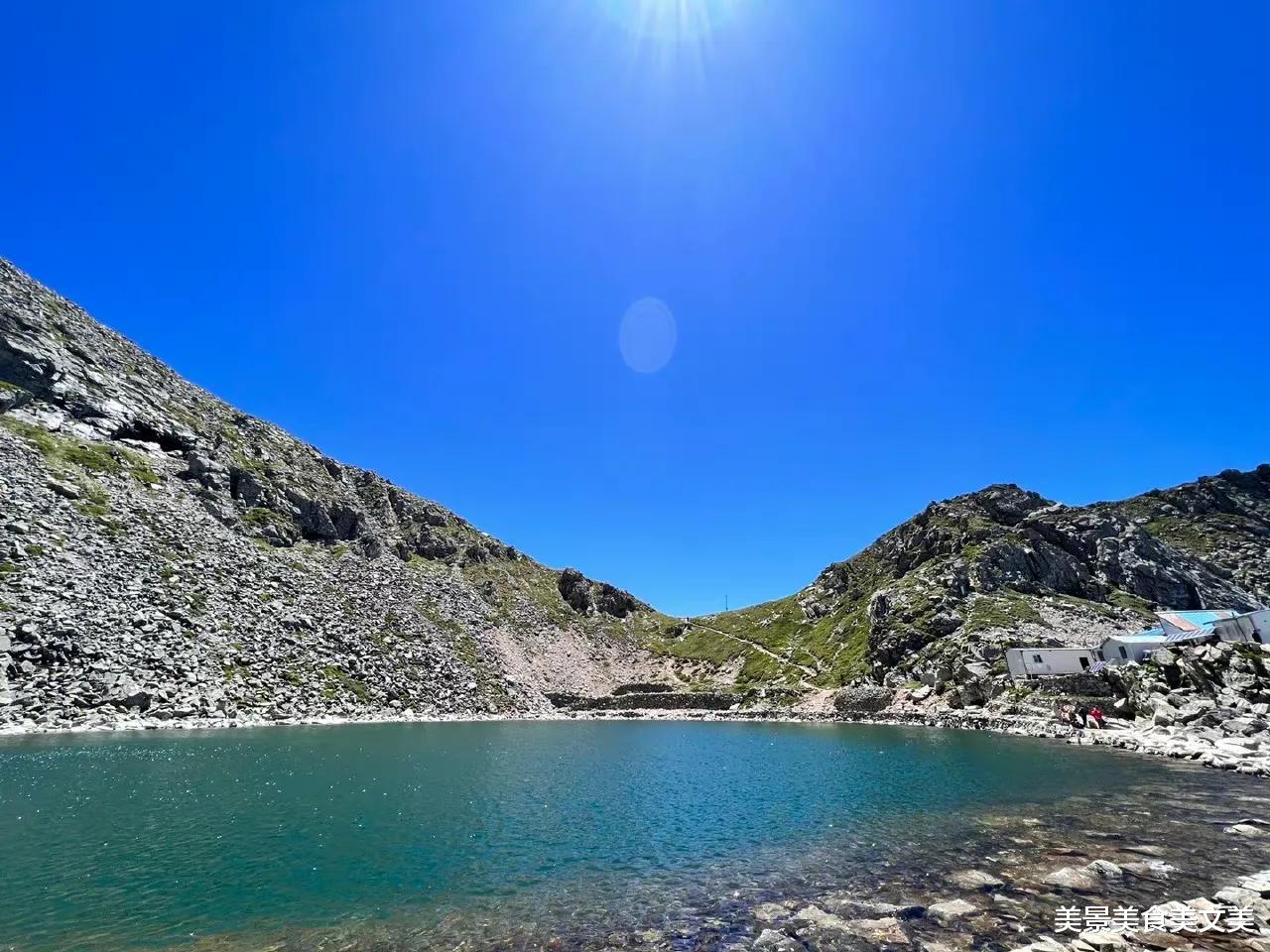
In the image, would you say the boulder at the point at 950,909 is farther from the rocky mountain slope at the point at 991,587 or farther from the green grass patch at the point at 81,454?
the green grass patch at the point at 81,454

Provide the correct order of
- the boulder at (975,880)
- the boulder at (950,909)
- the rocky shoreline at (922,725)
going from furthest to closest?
the rocky shoreline at (922,725) < the boulder at (975,880) < the boulder at (950,909)

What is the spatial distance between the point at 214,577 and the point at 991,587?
123992 mm

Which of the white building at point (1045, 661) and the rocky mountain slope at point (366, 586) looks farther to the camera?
the white building at point (1045, 661)

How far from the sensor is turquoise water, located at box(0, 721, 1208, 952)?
58.8ft

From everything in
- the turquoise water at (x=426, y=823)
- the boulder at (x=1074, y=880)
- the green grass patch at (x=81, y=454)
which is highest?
the green grass patch at (x=81, y=454)

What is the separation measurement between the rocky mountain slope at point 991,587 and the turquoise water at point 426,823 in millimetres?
48622

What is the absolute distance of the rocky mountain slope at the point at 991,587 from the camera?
100062 mm

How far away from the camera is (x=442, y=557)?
458 ft

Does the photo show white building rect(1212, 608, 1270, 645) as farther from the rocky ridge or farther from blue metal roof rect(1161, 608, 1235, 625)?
the rocky ridge

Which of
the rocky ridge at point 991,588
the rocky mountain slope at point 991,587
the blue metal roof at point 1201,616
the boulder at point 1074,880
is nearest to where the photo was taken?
the boulder at point 1074,880

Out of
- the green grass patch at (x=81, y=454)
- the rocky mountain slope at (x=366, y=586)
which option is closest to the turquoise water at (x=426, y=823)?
the rocky mountain slope at (x=366, y=586)

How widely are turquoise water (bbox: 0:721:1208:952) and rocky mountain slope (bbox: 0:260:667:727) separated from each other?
14.2 metres

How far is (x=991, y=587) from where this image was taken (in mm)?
112188

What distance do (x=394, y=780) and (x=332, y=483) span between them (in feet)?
364
